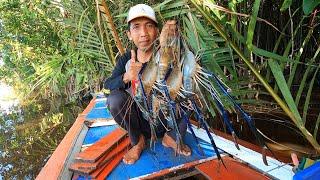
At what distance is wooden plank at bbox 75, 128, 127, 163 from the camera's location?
204 centimetres

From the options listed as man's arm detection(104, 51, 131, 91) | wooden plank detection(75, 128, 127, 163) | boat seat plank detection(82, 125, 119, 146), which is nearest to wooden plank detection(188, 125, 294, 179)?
wooden plank detection(75, 128, 127, 163)

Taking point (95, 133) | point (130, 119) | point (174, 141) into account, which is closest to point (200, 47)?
point (130, 119)

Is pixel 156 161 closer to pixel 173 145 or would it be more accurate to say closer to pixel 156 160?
pixel 156 160

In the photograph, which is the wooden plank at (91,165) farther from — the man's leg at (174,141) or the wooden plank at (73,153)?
the man's leg at (174,141)

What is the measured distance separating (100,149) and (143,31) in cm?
76

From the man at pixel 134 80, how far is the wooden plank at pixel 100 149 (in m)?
0.14

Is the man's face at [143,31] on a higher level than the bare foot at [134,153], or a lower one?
higher

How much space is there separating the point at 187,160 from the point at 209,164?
171 millimetres

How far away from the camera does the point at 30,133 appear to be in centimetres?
545

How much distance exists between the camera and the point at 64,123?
5.72m

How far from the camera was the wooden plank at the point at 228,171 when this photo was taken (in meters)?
1.76

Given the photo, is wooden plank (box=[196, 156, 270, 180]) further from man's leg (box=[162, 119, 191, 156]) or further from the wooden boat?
man's leg (box=[162, 119, 191, 156])

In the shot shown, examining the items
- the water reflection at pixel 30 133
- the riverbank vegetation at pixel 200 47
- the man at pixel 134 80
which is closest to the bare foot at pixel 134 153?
the man at pixel 134 80

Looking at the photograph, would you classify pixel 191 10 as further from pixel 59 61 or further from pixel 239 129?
pixel 59 61
